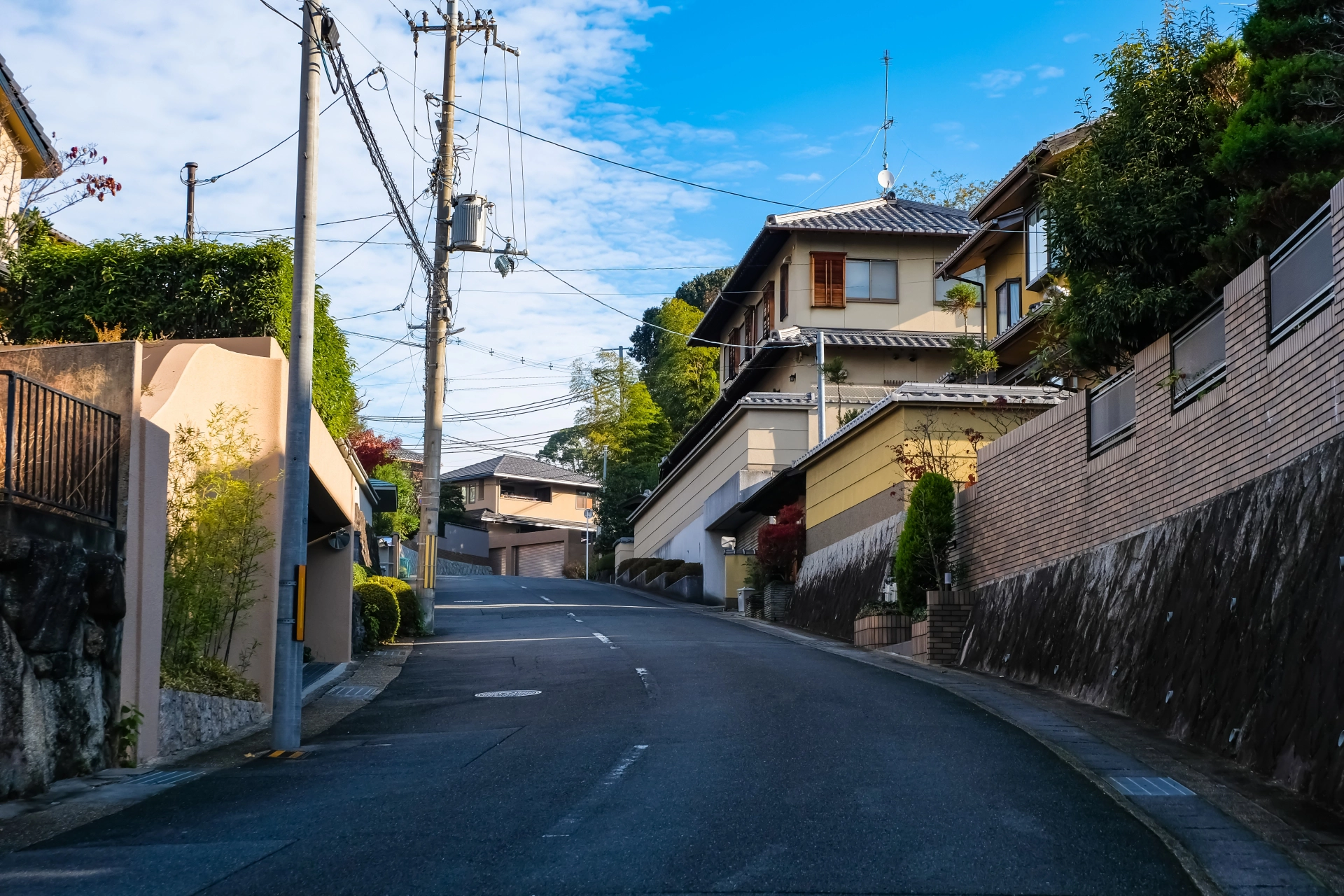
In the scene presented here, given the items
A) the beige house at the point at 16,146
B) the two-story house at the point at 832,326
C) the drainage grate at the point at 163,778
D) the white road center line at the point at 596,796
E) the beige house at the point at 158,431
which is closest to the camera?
the white road center line at the point at 596,796

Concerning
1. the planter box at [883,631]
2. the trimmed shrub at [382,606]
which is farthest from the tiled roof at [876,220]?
the trimmed shrub at [382,606]

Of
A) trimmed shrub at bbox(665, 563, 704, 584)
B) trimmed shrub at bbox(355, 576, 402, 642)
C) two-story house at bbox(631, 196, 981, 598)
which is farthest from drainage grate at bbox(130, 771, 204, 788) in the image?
trimmed shrub at bbox(665, 563, 704, 584)

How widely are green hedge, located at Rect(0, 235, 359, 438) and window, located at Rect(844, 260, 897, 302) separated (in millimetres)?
29059

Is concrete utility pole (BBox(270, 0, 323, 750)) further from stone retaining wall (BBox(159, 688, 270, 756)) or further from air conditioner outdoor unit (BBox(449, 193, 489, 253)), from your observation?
air conditioner outdoor unit (BBox(449, 193, 489, 253))

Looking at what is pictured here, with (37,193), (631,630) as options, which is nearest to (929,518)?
(631,630)

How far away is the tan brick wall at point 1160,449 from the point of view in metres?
11.5

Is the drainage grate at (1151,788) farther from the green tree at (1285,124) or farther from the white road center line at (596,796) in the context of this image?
the green tree at (1285,124)

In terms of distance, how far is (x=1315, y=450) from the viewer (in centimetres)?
1094

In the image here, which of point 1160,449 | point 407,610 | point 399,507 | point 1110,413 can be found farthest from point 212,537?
point 399,507

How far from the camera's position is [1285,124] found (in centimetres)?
1379

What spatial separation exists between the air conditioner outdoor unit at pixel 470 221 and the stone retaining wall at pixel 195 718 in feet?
52.0

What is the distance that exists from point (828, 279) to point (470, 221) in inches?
722

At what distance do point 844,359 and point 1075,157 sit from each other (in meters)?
26.1

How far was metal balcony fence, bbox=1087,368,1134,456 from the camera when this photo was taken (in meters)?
16.7
